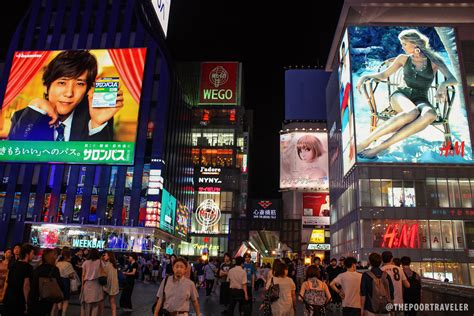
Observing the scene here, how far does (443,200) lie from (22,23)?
60.1 m

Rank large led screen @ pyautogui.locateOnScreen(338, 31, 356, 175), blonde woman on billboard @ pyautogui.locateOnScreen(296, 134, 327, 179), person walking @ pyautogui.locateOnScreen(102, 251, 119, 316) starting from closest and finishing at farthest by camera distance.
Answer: person walking @ pyautogui.locateOnScreen(102, 251, 119, 316)
large led screen @ pyautogui.locateOnScreen(338, 31, 356, 175)
blonde woman on billboard @ pyautogui.locateOnScreen(296, 134, 327, 179)

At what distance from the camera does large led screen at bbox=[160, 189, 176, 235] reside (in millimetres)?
52719

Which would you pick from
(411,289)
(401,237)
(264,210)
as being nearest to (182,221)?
(264,210)

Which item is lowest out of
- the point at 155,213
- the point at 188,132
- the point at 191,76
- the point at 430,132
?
the point at 155,213

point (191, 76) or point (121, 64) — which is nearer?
point (121, 64)

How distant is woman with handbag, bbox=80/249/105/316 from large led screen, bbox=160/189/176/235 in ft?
140

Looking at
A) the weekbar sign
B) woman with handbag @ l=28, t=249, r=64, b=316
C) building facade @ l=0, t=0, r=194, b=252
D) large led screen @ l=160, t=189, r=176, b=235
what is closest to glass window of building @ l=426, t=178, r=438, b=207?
building facade @ l=0, t=0, r=194, b=252

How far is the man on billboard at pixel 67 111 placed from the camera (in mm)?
52469

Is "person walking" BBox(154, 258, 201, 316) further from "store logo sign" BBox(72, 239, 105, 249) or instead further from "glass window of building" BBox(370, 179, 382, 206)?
"store logo sign" BBox(72, 239, 105, 249)

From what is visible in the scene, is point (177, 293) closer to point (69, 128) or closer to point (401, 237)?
point (401, 237)

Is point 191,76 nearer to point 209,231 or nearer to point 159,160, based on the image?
point 209,231

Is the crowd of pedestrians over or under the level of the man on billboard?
under

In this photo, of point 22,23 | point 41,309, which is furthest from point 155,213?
point 41,309

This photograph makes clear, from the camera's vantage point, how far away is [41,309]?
7.16m
